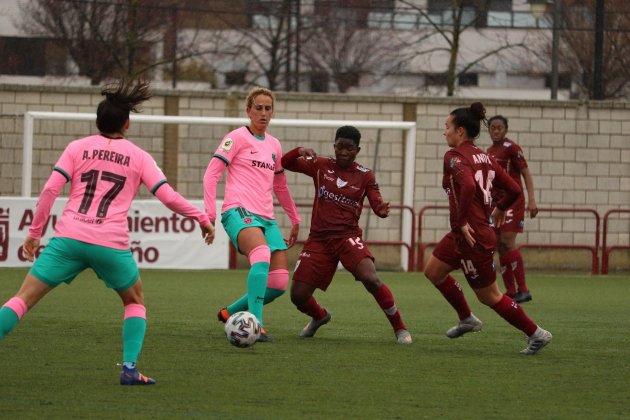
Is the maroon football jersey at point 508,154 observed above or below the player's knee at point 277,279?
above

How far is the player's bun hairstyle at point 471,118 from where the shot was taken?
8.96 metres

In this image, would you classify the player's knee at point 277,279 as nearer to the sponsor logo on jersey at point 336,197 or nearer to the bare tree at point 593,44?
the sponsor logo on jersey at point 336,197

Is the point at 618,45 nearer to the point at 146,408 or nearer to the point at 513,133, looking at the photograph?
the point at 513,133

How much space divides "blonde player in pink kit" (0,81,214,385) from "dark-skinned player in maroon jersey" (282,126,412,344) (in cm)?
256

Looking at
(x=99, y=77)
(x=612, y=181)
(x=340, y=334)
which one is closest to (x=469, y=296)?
(x=340, y=334)

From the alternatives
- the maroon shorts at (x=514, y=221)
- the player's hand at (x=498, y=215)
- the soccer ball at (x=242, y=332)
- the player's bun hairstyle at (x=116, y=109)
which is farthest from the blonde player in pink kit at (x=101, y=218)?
the maroon shorts at (x=514, y=221)

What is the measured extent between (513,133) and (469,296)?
722 centimetres

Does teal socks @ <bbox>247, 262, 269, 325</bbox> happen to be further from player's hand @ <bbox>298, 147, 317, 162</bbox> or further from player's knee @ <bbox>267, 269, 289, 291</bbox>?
player's hand @ <bbox>298, 147, 317, 162</bbox>

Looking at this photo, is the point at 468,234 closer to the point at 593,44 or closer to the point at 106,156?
the point at 106,156

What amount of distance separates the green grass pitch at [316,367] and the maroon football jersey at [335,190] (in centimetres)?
90

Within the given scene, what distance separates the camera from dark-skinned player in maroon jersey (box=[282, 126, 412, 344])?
9312 mm

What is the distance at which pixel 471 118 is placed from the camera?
8.98 meters

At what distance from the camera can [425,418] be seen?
6.16m

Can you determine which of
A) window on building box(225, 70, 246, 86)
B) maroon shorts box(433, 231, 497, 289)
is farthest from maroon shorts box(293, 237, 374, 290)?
window on building box(225, 70, 246, 86)
